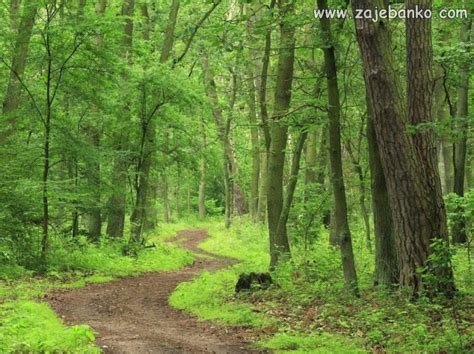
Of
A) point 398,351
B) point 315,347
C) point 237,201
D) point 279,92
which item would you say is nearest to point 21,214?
point 279,92

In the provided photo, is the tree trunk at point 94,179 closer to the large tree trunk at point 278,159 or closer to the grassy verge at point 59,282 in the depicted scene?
the grassy verge at point 59,282

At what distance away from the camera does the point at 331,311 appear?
8867 millimetres

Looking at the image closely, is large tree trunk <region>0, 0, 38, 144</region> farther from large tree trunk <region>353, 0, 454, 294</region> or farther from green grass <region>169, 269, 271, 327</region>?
large tree trunk <region>353, 0, 454, 294</region>

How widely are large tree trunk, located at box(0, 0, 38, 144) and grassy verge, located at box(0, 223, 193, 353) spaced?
3346 millimetres

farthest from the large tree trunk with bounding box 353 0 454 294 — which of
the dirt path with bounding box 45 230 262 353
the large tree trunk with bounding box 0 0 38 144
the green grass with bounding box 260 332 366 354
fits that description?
the large tree trunk with bounding box 0 0 38 144

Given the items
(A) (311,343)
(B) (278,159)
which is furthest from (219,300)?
(B) (278,159)

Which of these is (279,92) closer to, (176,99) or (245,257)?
(176,99)

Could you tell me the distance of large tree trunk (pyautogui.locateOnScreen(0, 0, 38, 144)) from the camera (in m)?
13.4

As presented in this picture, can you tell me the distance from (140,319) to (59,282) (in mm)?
3850

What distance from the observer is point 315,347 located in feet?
23.6

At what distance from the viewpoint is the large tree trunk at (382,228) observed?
387 inches

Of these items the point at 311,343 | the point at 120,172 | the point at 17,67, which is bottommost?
the point at 311,343

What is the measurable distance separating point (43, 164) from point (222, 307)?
6854 millimetres

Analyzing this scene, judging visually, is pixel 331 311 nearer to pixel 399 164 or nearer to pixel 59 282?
pixel 399 164
